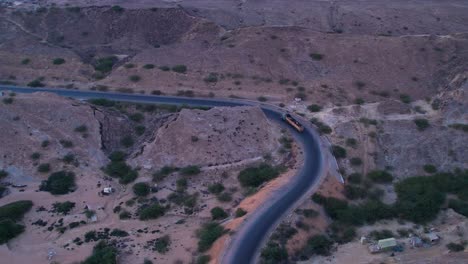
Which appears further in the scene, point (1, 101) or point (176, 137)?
point (1, 101)

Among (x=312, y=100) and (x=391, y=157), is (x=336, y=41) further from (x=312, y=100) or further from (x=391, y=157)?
(x=391, y=157)

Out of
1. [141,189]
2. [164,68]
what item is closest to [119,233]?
[141,189]

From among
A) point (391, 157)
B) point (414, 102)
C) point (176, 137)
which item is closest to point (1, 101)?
point (176, 137)

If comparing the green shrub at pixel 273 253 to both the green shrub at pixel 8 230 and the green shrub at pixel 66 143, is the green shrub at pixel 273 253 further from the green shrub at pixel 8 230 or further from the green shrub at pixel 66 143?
the green shrub at pixel 66 143

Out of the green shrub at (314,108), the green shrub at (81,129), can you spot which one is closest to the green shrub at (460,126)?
the green shrub at (314,108)

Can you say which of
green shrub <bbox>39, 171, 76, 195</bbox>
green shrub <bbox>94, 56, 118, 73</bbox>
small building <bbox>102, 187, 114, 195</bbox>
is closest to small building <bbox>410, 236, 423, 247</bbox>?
small building <bbox>102, 187, 114, 195</bbox>

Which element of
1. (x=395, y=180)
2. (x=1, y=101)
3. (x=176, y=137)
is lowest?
(x=395, y=180)

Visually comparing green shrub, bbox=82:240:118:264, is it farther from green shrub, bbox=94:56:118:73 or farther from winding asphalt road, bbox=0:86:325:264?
green shrub, bbox=94:56:118:73

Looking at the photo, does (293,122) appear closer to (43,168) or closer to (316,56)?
(316,56)
